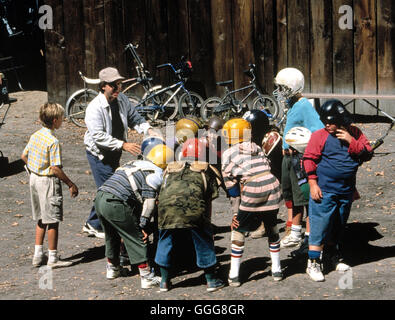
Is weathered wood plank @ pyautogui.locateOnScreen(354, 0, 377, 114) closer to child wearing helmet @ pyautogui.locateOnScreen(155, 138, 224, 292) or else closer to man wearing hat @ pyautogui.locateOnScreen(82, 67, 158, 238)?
man wearing hat @ pyautogui.locateOnScreen(82, 67, 158, 238)

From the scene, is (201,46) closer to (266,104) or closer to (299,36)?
(266,104)

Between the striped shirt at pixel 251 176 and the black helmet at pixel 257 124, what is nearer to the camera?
the striped shirt at pixel 251 176

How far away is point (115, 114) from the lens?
23.7 feet

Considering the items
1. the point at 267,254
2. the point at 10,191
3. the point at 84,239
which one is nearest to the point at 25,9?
the point at 10,191

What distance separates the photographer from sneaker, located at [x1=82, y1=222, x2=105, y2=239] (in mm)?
7680

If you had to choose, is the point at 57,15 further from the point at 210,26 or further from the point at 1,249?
the point at 1,249

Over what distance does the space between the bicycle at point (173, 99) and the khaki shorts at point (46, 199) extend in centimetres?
688

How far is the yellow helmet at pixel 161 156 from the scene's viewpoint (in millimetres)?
5949

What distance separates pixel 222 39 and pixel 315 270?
809 centimetres

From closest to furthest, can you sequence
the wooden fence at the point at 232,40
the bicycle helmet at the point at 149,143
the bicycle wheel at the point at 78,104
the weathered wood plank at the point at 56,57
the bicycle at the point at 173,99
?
1. the bicycle helmet at the point at 149,143
2. the wooden fence at the point at 232,40
3. the bicycle at the point at 173,99
4. the bicycle wheel at the point at 78,104
5. the weathered wood plank at the point at 56,57

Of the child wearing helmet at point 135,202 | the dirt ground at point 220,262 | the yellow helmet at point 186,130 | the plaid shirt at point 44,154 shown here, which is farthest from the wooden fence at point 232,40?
the child wearing helmet at point 135,202

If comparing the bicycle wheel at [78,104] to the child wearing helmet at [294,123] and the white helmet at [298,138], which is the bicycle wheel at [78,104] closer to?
the child wearing helmet at [294,123]

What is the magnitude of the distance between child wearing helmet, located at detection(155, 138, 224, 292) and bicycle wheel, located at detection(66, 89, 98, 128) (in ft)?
26.5

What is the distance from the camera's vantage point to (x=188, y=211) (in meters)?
5.64
